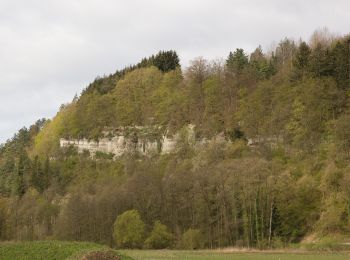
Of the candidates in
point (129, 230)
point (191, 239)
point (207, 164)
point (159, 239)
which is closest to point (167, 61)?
point (207, 164)

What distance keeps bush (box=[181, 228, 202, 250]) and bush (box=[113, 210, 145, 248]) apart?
676 centimetres

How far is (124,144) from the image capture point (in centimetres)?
13325

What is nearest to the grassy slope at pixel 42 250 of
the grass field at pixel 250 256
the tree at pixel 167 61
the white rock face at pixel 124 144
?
the grass field at pixel 250 256

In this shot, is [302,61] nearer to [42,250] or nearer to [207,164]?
[207,164]

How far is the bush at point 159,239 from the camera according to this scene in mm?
79375

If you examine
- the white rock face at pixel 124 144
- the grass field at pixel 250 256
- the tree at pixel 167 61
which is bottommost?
the grass field at pixel 250 256

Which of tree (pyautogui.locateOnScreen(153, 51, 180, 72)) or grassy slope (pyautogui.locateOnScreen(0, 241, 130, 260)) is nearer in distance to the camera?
grassy slope (pyautogui.locateOnScreen(0, 241, 130, 260))

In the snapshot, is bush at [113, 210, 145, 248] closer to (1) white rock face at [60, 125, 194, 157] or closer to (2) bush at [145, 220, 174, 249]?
(2) bush at [145, 220, 174, 249]

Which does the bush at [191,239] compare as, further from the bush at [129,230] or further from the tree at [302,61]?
the tree at [302,61]

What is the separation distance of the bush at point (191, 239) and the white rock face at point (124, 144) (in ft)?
146

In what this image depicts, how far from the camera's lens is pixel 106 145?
13675 cm

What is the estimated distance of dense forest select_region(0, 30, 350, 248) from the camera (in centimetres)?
7956

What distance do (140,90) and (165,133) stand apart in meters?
22.6

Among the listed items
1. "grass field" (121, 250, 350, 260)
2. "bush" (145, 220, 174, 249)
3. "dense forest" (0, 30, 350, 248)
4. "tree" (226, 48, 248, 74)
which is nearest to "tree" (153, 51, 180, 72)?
"dense forest" (0, 30, 350, 248)
